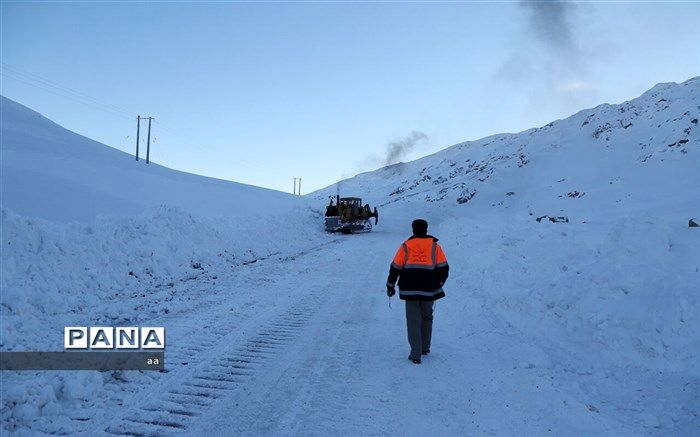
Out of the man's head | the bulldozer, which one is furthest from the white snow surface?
the bulldozer

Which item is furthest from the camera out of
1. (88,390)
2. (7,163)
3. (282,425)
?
(7,163)

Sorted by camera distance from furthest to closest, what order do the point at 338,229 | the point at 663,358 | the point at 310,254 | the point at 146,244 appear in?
the point at 338,229, the point at 310,254, the point at 146,244, the point at 663,358

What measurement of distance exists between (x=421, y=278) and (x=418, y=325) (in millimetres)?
645

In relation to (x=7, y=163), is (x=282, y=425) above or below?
below

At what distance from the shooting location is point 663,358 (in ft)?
17.4

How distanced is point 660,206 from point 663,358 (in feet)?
43.8

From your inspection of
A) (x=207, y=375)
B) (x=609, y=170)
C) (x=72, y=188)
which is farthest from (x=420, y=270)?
(x=609, y=170)

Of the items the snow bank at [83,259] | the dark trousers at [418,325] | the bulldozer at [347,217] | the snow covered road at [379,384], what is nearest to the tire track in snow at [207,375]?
the snow covered road at [379,384]

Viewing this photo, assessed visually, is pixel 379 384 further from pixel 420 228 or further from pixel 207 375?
pixel 420 228

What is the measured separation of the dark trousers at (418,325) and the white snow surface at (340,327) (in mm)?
267

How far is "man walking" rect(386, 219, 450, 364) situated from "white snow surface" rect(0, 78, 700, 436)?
0.56 m

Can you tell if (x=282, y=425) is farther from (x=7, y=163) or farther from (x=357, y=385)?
(x=7, y=163)

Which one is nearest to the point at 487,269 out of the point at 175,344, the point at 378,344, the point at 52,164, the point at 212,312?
the point at 378,344

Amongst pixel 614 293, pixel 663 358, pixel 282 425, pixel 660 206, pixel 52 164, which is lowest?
pixel 282 425
